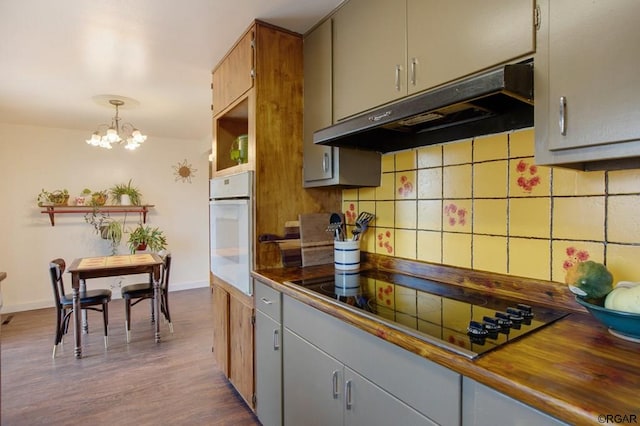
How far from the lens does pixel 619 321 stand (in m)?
0.86

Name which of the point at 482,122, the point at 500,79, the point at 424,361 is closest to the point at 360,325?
the point at 424,361

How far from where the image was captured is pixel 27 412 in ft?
6.97

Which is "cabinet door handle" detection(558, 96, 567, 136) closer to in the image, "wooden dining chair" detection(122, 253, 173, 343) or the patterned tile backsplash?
the patterned tile backsplash

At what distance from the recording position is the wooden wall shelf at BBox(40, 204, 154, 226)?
14.2 ft

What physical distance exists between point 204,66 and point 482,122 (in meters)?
1.95

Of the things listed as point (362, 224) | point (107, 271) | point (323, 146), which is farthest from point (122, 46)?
point (107, 271)

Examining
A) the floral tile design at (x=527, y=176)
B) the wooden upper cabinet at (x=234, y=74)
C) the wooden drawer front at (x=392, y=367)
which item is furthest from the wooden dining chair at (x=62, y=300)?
the floral tile design at (x=527, y=176)

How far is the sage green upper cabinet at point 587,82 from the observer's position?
2.64ft

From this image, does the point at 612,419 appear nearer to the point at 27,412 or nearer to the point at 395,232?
the point at 395,232

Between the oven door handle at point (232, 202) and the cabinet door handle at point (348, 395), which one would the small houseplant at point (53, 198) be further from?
the cabinet door handle at point (348, 395)

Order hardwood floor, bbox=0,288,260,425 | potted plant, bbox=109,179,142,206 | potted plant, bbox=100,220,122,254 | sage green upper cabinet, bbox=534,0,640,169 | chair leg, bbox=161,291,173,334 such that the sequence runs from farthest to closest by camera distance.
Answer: potted plant, bbox=109,179,142,206
potted plant, bbox=100,220,122,254
chair leg, bbox=161,291,173,334
hardwood floor, bbox=0,288,260,425
sage green upper cabinet, bbox=534,0,640,169

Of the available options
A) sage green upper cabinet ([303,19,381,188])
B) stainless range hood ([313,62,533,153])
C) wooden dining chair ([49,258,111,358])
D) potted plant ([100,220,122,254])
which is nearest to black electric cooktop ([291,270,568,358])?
sage green upper cabinet ([303,19,381,188])

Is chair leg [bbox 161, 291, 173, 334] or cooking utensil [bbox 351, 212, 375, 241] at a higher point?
cooking utensil [bbox 351, 212, 375, 241]

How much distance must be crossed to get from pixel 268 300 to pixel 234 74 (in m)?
1.39
